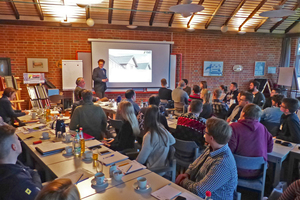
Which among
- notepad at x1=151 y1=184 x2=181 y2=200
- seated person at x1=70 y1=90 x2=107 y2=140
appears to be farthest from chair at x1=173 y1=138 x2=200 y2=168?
seated person at x1=70 y1=90 x2=107 y2=140

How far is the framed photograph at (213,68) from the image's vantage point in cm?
980

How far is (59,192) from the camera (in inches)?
41.7

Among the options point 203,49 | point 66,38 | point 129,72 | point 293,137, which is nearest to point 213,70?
point 203,49

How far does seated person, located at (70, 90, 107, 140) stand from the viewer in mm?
3738

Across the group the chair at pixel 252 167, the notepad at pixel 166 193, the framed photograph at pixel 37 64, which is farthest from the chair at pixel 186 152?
the framed photograph at pixel 37 64

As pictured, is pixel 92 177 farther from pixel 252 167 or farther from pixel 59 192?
pixel 252 167

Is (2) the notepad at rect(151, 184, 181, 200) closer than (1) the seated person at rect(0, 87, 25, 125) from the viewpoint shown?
Yes

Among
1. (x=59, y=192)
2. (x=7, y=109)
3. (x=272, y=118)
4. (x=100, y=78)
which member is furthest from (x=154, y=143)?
(x=100, y=78)

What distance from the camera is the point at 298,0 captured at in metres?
8.27

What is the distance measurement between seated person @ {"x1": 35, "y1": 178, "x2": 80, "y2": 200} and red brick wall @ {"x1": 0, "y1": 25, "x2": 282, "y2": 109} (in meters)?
7.88

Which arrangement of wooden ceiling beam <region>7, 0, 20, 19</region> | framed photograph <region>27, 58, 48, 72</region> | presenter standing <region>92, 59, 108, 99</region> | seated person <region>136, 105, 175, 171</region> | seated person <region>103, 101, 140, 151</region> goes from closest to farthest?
seated person <region>136, 105, 175, 171</region> < seated person <region>103, 101, 140, 151</region> < wooden ceiling beam <region>7, 0, 20, 19</region> < presenter standing <region>92, 59, 108, 99</region> < framed photograph <region>27, 58, 48, 72</region>

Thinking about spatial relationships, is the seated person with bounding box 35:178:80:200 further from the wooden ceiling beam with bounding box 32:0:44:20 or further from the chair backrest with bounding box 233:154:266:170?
the wooden ceiling beam with bounding box 32:0:44:20

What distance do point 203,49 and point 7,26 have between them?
7.25 meters

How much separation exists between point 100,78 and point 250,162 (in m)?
6.22
